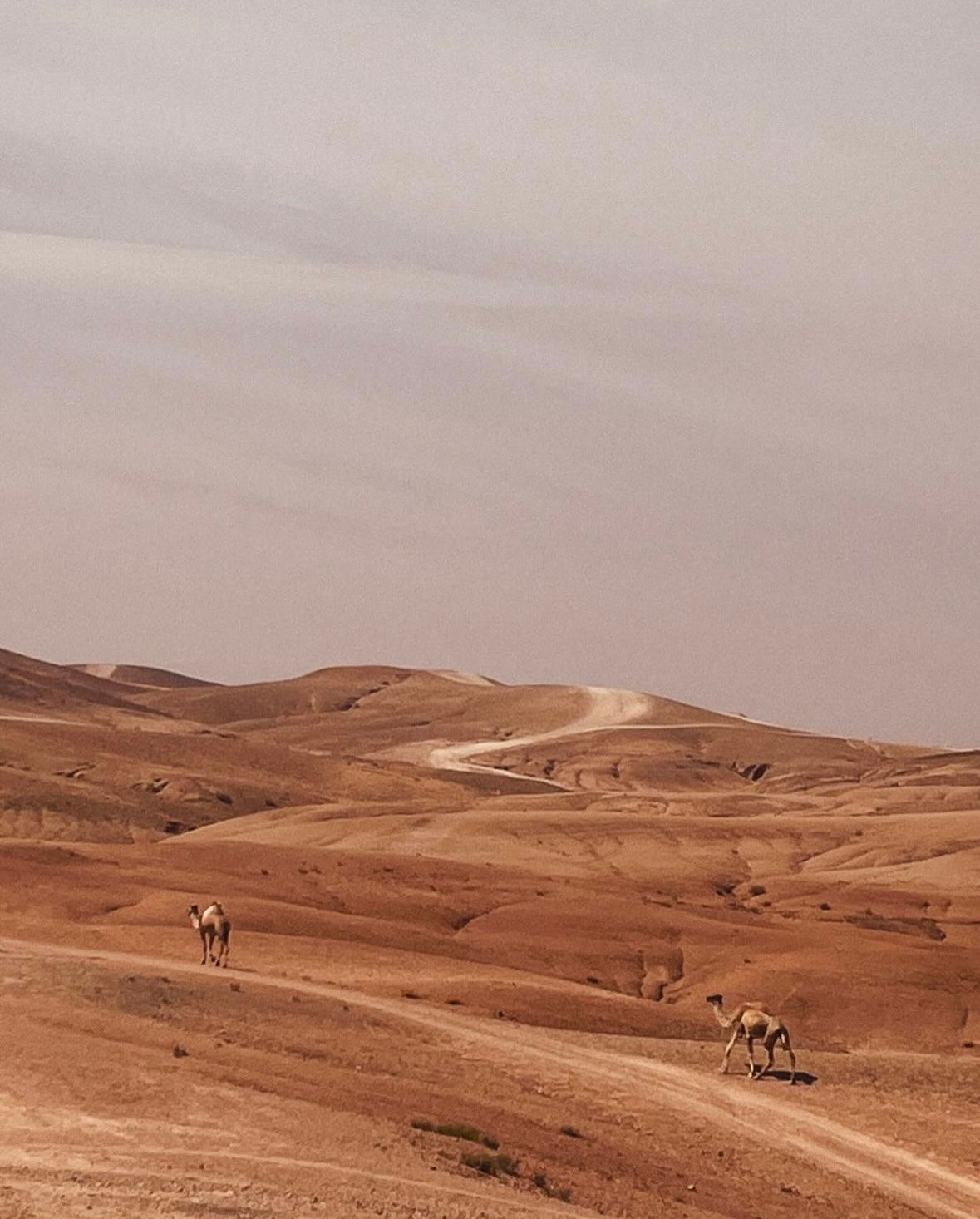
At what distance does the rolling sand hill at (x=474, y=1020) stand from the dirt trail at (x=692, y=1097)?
8 cm

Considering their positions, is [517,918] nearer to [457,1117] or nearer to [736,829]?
[457,1117]

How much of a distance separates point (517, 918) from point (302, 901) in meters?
6.33

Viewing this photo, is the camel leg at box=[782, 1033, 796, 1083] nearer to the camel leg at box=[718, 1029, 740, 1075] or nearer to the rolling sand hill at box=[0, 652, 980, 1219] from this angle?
the rolling sand hill at box=[0, 652, 980, 1219]

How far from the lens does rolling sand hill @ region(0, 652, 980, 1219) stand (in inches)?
814

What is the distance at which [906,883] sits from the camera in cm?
7369

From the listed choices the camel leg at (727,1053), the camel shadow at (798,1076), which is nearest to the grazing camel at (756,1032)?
the camel leg at (727,1053)

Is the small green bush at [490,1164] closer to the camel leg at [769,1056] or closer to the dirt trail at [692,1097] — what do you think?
the dirt trail at [692,1097]

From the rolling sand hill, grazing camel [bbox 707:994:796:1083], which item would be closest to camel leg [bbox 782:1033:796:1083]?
grazing camel [bbox 707:994:796:1083]

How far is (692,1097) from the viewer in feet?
93.9

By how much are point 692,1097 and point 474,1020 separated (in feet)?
19.3

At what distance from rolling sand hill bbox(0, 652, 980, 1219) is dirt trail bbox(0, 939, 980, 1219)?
84 millimetres

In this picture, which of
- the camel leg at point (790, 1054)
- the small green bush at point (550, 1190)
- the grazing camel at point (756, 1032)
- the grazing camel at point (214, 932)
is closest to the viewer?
the small green bush at point (550, 1190)

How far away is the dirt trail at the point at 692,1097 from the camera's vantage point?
25781 millimetres

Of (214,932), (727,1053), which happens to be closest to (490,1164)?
(727,1053)
